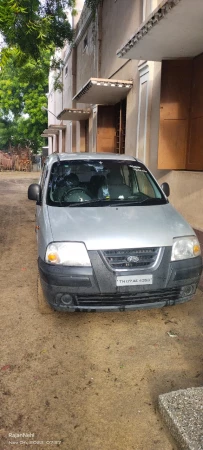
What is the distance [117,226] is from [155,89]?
5.98 metres

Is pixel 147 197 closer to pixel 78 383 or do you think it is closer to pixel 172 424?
pixel 78 383

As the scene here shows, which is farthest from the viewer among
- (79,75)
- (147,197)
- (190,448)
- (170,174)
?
(79,75)

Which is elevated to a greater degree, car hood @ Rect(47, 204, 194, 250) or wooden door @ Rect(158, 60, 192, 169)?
wooden door @ Rect(158, 60, 192, 169)

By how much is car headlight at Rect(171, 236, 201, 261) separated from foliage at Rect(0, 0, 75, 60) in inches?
138

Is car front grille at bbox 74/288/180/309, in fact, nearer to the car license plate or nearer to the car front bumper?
the car front bumper

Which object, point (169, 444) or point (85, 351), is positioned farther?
point (85, 351)

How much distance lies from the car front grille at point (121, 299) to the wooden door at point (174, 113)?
14.7ft

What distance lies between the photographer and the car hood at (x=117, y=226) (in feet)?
10.1

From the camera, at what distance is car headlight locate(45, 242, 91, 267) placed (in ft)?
9.97

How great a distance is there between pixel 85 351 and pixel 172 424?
1084mm

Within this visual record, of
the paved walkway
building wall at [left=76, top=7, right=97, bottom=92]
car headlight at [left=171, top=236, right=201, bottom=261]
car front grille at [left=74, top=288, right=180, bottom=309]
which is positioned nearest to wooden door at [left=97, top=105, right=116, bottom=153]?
building wall at [left=76, top=7, right=97, bottom=92]

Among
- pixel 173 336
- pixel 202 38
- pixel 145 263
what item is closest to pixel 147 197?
pixel 145 263

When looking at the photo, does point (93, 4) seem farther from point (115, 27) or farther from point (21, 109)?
point (21, 109)

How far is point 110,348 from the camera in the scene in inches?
121
